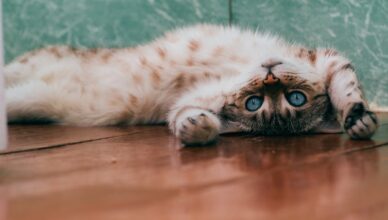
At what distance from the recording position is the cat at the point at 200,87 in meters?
2.20

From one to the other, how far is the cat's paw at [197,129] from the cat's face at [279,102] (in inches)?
8.8

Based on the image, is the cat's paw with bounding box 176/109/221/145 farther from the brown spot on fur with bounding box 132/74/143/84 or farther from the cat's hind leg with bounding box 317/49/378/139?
the brown spot on fur with bounding box 132/74/143/84

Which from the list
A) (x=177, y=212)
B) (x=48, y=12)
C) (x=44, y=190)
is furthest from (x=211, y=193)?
(x=48, y=12)

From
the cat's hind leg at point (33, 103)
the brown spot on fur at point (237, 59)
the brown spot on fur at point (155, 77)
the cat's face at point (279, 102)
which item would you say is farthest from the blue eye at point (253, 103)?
the cat's hind leg at point (33, 103)

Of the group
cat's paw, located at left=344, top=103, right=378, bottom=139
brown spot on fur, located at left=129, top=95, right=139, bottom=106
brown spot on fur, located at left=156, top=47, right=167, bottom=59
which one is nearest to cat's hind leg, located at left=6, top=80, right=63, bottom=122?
brown spot on fur, located at left=129, top=95, right=139, bottom=106

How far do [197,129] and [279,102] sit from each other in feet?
1.16

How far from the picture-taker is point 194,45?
275cm

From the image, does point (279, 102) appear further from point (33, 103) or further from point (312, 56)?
point (33, 103)

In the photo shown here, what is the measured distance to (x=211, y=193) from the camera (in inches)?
51.1

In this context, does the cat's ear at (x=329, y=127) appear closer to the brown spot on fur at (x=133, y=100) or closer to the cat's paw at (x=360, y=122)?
the cat's paw at (x=360, y=122)

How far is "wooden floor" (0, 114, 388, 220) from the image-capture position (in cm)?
116

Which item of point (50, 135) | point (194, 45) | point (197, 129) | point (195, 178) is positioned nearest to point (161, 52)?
point (194, 45)

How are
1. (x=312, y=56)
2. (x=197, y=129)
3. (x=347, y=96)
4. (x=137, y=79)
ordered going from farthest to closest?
(x=137, y=79) → (x=312, y=56) → (x=347, y=96) → (x=197, y=129)

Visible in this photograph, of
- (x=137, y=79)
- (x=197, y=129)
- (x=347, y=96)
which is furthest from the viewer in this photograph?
(x=137, y=79)
